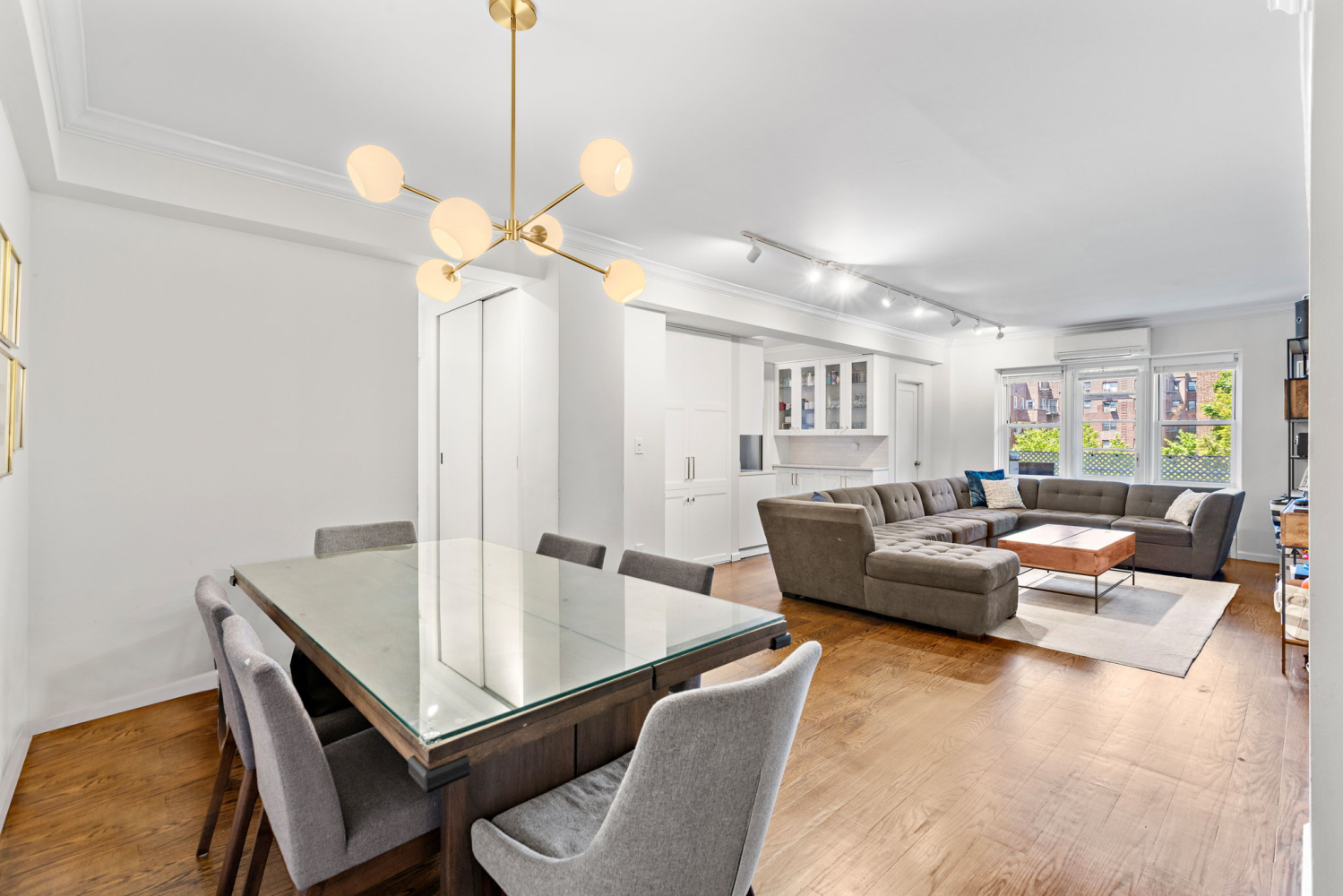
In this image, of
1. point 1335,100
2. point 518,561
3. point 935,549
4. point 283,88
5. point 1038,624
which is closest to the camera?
point 1335,100

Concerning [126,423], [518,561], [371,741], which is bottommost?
[371,741]

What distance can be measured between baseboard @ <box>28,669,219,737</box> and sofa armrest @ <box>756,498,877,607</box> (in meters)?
3.38

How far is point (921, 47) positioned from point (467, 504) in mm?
4149

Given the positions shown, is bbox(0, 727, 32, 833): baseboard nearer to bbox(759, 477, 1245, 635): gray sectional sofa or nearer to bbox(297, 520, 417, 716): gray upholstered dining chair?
bbox(297, 520, 417, 716): gray upholstered dining chair

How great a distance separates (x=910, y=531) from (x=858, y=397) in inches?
88.0

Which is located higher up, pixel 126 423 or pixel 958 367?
pixel 958 367

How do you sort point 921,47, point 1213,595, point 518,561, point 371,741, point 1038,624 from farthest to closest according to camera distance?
point 1213,595 < point 1038,624 < point 518,561 < point 921,47 < point 371,741

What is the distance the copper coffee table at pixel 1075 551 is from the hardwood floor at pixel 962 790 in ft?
3.38

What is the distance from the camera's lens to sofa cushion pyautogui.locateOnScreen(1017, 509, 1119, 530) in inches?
237

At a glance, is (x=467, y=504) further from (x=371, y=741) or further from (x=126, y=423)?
(x=371, y=741)

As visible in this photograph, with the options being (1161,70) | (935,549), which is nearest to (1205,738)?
(935,549)

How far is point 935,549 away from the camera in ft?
14.2

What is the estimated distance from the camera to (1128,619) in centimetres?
410

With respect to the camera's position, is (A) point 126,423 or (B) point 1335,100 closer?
(B) point 1335,100
